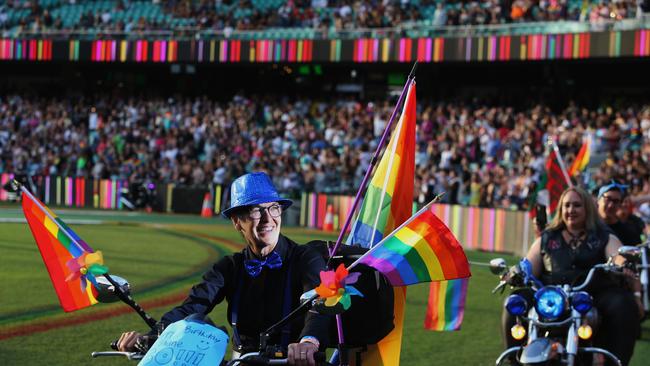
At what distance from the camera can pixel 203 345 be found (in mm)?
4496

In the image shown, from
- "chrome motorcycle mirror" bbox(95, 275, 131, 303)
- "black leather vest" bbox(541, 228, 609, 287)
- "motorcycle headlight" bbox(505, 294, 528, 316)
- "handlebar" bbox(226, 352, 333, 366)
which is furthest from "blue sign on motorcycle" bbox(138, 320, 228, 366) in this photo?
"black leather vest" bbox(541, 228, 609, 287)

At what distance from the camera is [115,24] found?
42.2m

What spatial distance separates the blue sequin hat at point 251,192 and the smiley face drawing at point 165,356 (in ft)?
3.80

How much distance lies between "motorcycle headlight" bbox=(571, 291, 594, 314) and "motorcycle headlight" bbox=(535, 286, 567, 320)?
11 centimetres

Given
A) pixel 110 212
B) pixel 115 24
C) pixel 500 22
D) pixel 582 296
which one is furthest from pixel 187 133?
pixel 582 296

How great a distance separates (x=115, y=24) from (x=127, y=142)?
6.53 meters

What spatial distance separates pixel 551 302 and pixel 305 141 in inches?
999

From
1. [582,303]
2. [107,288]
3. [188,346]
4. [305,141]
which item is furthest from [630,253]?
[305,141]

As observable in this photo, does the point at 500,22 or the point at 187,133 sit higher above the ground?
the point at 500,22

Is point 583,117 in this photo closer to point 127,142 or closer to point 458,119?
point 458,119

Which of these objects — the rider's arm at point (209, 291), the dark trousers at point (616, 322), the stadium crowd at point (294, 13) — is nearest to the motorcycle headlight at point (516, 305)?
the dark trousers at point (616, 322)

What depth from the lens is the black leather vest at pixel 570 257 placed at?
8852mm

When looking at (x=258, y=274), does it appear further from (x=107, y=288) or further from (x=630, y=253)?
(x=630, y=253)

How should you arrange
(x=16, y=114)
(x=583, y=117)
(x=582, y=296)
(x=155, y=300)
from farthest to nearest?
(x=16, y=114) → (x=583, y=117) → (x=155, y=300) → (x=582, y=296)
